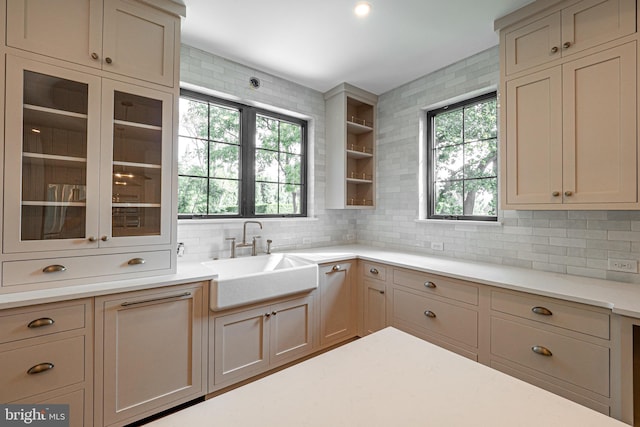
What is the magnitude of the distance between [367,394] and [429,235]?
2481 millimetres

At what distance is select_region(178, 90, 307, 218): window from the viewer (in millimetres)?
2553

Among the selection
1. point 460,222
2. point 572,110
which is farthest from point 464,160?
point 572,110

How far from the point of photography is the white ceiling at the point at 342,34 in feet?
6.43

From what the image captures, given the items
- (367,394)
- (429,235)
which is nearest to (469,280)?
(429,235)

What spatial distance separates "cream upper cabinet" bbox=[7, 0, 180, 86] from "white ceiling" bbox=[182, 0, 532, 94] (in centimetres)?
33

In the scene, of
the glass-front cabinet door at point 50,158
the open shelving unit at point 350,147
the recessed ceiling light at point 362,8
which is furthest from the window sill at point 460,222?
the glass-front cabinet door at point 50,158

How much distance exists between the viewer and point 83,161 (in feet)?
5.46

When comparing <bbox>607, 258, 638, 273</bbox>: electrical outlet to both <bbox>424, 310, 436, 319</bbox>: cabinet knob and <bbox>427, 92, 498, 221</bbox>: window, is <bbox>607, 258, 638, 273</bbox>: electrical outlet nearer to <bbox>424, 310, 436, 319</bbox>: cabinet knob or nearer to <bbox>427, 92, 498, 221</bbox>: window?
<bbox>427, 92, 498, 221</bbox>: window

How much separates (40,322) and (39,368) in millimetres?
230

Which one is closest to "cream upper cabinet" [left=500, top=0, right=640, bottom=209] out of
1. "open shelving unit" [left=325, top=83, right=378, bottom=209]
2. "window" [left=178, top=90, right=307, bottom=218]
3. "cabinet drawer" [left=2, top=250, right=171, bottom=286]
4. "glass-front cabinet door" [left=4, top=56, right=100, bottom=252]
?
"open shelving unit" [left=325, top=83, right=378, bottom=209]

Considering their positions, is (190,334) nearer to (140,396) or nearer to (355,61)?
(140,396)

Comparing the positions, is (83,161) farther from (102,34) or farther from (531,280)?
(531,280)

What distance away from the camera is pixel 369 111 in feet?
11.5

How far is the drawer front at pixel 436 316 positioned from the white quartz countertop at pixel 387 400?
1.37m
